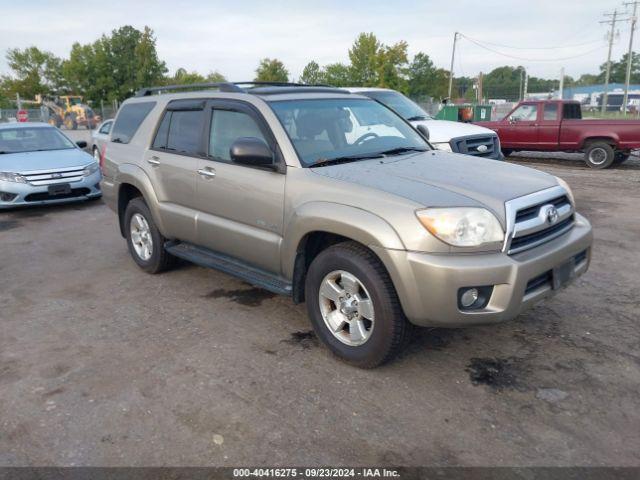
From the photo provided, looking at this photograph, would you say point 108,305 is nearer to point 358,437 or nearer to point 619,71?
point 358,437

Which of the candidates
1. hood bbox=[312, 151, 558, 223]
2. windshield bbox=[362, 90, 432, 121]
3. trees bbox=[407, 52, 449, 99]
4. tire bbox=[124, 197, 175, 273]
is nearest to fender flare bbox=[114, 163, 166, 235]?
tire bbox=[124, 197, 175, 273]

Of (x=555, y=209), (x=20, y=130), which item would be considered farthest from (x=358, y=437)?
(x=20, y=130)

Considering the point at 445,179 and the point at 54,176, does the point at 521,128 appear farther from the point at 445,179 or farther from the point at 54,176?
the point at 445,179

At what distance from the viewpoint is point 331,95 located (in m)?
4.86

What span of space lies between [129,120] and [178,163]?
1357 millimetres

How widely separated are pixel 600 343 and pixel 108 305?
13.2 feet

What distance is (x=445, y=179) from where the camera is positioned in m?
3.67

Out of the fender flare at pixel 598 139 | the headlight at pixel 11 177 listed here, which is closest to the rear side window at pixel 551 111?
the fender flare at pixel 598 139

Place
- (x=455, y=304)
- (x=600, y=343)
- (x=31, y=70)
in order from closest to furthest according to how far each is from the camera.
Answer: (x=455, y=304), (x=600, y=343), (x=31, y=70)

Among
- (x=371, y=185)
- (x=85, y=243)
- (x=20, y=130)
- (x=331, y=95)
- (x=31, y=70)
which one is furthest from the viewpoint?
(x=31, y=70)

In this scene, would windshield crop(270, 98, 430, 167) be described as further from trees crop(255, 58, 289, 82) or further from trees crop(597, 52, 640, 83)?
trees crop(597, 52, 640, 83)

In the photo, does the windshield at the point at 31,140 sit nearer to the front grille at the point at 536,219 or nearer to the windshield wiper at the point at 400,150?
the windshield wiper at the point at 400,150

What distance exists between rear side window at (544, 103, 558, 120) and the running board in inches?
464

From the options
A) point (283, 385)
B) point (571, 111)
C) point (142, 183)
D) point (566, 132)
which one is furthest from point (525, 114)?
point (283, 385)
